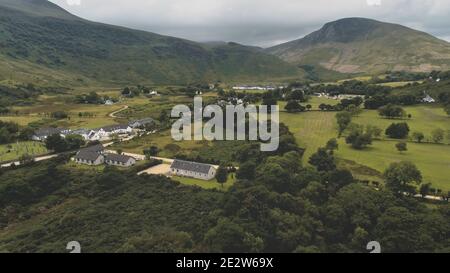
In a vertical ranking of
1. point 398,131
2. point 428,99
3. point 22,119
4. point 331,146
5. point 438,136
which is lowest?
point 331,146

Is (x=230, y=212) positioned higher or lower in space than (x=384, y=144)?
lower

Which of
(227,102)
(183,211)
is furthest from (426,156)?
(227,102)

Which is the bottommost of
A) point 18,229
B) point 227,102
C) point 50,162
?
point 18,229

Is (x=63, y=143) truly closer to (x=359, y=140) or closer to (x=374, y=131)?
(x=359, y=140)

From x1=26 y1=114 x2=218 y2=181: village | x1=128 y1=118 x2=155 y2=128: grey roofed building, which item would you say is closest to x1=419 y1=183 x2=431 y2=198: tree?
x1=26 y1=114 x2=218 y2=181: village

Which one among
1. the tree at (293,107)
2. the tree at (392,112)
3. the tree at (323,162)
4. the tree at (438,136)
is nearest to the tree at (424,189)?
the tree at (323,162)

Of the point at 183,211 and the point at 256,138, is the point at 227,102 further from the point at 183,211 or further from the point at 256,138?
the point at 183,211

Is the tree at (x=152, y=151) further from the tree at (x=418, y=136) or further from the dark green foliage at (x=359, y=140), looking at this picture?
the tree at (x=418, y=136)

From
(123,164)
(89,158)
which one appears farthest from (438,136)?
(89,158)
